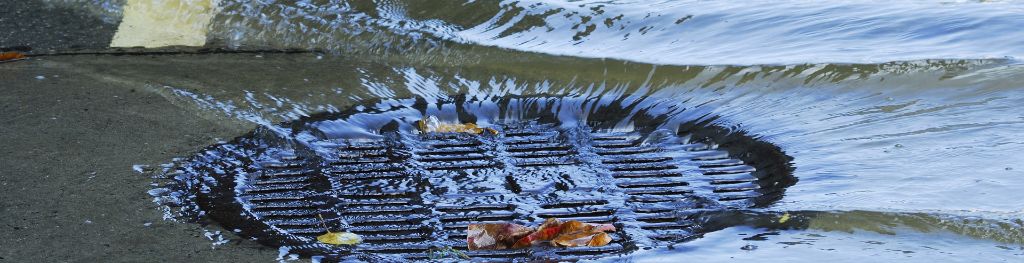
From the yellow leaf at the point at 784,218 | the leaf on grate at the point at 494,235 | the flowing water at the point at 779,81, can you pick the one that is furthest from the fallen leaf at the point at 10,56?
the yellow leaf at the point at 784,218

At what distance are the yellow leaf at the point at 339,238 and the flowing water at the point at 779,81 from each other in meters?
0.70

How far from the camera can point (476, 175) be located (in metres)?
3.58

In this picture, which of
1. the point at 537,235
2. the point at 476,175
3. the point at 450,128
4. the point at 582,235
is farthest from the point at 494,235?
the point at 450,128

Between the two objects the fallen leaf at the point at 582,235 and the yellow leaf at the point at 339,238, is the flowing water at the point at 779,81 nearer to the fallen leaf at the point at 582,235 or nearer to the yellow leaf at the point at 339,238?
the fallen leaf at the point at 582,235

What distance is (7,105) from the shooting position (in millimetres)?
4211

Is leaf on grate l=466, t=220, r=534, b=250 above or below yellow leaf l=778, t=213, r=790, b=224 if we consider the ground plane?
below

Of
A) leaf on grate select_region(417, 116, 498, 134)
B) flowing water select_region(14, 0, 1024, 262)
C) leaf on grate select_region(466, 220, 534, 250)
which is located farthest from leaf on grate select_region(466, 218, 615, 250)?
leaf on grate select_region(417, 116, 498, 134)

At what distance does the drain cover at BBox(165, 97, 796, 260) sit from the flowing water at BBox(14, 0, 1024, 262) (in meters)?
0.13

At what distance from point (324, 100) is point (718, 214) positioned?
1731 mm

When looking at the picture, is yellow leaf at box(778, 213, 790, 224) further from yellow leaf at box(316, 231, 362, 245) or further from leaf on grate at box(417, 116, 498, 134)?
leaf on grate at box(417, 116, 498, 134)

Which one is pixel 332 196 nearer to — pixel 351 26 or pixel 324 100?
pixel 324 100

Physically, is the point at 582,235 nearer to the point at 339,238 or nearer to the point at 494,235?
the point at 494,235

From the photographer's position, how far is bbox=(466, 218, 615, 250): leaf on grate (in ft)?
9.73

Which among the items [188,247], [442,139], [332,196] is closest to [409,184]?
[332,196]
